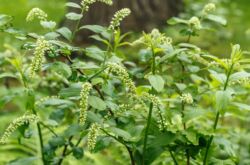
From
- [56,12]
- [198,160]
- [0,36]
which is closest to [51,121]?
[198,160]

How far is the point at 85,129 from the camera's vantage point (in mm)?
1646

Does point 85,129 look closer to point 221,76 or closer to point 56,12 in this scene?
point 221,76

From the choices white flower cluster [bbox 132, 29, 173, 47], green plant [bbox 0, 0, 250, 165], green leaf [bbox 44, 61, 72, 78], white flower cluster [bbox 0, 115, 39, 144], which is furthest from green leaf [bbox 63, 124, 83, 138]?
white flower cluster [bbox 132, 29, 173, 47]

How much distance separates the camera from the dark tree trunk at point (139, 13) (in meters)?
5.07

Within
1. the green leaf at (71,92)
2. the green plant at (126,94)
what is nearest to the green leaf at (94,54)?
the green plant at (126,94)

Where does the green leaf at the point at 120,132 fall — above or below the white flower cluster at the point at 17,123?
below

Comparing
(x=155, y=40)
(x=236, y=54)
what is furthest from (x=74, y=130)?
(x=236, y=54)

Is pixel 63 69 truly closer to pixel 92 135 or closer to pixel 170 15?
pixel 92 135

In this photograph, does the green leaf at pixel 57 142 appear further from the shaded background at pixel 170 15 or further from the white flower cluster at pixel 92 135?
the shaded background at pixel 170 15

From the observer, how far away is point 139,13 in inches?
211

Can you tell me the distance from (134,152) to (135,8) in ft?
12.3

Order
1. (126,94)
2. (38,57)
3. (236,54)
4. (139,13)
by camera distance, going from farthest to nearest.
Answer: (139,13), (126,94), (236,54), (38,57)

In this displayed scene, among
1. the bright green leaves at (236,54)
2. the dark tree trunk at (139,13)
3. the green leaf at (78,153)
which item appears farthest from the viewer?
the dark tree trunk at (139,13)

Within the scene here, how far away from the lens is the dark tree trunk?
200 inches
